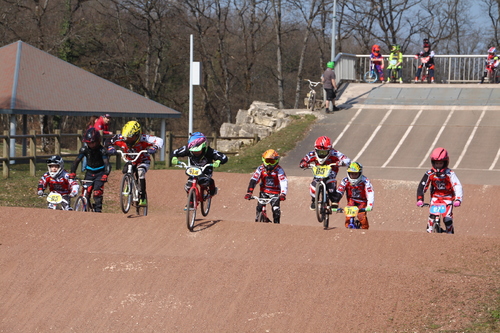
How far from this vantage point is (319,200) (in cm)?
1229

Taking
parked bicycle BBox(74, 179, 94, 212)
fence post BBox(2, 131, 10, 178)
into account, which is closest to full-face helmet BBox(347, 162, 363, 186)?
parked bicycle BBox(74, 179, 94, 212)

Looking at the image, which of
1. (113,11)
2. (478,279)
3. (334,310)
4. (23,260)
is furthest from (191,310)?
(113,11)

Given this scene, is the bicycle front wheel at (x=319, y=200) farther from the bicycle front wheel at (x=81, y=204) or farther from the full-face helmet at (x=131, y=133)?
the bicycle front wheel at (x=81, y=204)

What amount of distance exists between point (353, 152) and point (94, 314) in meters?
18.4

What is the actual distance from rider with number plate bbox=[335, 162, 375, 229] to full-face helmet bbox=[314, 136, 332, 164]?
503 millimetres

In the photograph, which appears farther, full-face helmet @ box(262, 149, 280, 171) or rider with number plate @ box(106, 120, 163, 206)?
full-face helmet @ box(262, 149, 280, 171)

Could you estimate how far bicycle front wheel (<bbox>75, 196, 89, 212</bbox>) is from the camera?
43.8 feet

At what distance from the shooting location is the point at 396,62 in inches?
1371

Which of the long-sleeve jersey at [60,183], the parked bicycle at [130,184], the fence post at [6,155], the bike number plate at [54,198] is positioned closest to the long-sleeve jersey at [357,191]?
the parked bicycle at [130,184]

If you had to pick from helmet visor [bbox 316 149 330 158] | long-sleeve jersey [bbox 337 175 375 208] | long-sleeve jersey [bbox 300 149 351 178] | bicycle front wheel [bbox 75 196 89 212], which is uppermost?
helmet visor [bbox 316 149 330 158]

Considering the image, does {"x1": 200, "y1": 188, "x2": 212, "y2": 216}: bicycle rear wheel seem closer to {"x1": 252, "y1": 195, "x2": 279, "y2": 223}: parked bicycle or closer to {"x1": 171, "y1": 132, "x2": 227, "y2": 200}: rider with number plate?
{"x1": 171, "y1": 132, "x2": 227, "y2": 200}: rider with number plate

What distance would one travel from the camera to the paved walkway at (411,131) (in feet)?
77.4

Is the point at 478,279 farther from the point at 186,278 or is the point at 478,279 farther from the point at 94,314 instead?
the point at 94,314

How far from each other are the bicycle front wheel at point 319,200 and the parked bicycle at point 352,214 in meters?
0.31
